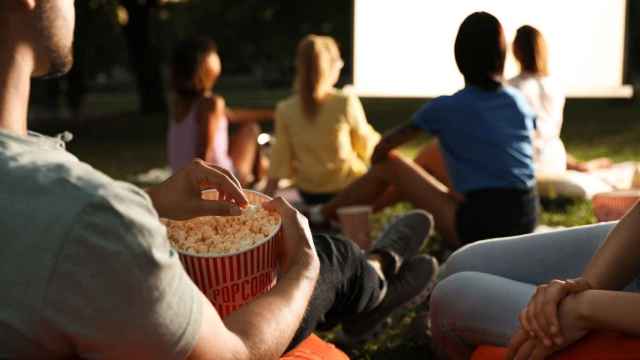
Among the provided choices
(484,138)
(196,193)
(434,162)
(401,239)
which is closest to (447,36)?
(434,162)

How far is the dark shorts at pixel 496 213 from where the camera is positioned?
14.1 feet

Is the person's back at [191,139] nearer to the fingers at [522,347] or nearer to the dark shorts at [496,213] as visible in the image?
the dark shorts at [496,213]

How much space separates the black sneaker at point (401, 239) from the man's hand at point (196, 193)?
5.02ft

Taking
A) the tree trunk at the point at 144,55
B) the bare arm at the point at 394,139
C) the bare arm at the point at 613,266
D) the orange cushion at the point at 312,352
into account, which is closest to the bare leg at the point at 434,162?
the bare arm at the point at 394,139

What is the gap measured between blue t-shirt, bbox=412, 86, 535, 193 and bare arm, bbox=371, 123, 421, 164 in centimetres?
9

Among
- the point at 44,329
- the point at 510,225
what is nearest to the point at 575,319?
the point at 44,329

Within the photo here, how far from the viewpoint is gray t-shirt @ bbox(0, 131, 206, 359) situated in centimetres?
132

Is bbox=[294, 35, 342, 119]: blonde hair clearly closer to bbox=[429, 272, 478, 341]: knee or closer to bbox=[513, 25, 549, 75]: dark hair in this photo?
bbox=[513, 25, 549, 75]: dark hair

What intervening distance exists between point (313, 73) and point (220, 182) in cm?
371

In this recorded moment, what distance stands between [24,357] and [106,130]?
56.1 ft

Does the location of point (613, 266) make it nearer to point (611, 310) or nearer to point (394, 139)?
point (611, 310)

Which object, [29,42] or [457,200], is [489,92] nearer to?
[457,200]

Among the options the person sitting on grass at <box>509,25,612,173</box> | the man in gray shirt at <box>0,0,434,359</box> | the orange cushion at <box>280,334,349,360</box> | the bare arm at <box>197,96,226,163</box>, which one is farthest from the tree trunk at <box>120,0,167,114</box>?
the man in gray shirt at <box>0,0,434,359</box>

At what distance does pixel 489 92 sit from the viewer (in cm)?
430
